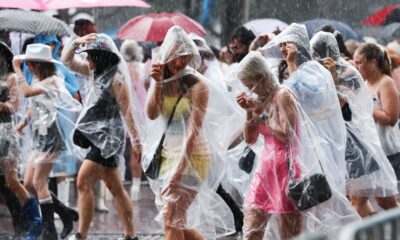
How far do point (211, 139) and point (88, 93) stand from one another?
5.48ft

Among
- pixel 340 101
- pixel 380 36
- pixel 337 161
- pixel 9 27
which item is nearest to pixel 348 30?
pixel 380 36

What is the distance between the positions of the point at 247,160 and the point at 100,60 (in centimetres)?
142

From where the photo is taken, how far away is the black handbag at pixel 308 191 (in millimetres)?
7555

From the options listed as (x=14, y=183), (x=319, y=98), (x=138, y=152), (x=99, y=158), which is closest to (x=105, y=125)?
(x=99, y=158)

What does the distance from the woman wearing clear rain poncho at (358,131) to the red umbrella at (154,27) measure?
5672 millimetres

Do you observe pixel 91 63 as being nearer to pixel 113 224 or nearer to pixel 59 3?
pixel 113 224

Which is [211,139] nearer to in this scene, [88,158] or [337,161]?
[337,161]

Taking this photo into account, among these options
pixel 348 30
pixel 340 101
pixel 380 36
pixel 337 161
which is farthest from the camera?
pixel 380 36

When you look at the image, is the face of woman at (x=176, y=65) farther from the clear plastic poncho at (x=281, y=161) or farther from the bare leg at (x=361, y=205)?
the bare leg at (x=361, y=205)

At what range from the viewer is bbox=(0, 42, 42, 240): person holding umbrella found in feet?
33.9

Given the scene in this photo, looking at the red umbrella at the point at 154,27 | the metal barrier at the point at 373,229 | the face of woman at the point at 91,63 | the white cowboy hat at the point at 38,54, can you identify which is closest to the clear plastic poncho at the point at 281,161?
the face of woman at the point at 91,63

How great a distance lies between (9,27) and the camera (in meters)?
11.9

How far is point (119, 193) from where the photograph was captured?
9.77 m

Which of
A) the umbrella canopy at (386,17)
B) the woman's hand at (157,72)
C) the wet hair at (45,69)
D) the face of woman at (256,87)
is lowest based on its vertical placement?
the umbrella canopy at (386,17)
